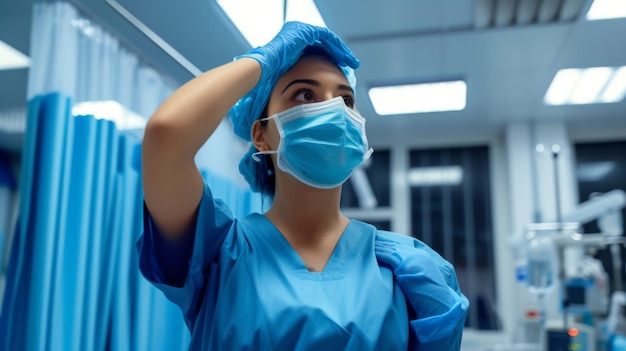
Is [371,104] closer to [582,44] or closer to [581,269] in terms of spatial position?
[582,44]

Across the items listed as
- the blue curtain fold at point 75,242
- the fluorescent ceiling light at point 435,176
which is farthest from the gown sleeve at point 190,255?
the fluorescent ceiling light at point 435,176

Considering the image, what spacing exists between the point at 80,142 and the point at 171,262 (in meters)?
0.65

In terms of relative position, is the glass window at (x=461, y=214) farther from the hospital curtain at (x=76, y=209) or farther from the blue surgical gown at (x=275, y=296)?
the blue surgical gown at (x=275, y=296)

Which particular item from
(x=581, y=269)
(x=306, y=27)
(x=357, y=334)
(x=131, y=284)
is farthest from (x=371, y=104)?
(x=357, y=334)

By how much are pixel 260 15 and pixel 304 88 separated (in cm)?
112

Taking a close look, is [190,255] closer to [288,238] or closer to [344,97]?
[288,238]

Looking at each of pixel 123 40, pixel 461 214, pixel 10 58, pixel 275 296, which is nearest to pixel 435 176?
pixel 461 214

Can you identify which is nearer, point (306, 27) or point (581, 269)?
point (306, 27)

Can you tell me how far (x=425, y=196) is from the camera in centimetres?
466

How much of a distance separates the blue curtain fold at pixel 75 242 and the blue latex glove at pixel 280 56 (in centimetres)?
46

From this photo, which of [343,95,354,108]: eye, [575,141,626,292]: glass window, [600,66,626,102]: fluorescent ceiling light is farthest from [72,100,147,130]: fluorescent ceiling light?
[575,141,626,292]: glass window

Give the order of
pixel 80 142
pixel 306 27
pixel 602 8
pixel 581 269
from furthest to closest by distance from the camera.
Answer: pixel 581 269
pixel 602 8
pixel 80 142
pixel 306 27

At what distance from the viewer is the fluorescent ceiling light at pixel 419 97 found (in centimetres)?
328

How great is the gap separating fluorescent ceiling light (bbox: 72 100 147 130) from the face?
0.61 meters
